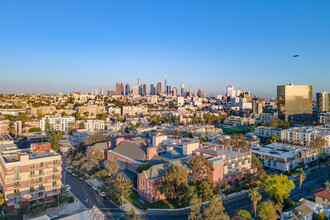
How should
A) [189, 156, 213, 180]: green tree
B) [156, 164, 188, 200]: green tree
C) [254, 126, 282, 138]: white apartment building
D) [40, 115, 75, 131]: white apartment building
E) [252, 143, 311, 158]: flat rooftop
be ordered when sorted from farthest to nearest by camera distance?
[40, 115, 75, 131]: white apartment building
[254, 126, 282, 138]: white apartment building
[252, 143, 311, 158]: flat rooftop
[189, 156, 213, 180]: green tree
[156, 164, 188, 200]: green tree

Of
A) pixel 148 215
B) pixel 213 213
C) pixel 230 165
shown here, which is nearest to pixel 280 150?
pixel 230 165

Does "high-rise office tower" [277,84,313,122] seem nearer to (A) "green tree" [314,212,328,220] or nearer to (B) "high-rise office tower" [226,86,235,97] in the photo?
(A) "green tree" [314,212,328,220]

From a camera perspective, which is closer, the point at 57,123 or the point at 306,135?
the point at 306,135

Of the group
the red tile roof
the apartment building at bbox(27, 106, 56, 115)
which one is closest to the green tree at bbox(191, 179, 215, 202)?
the red tile roof

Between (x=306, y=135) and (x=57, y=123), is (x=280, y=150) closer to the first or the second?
(x=306, y=135)

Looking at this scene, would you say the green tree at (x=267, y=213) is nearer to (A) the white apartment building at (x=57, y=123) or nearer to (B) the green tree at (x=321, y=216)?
(B) the green tree at (x=321, y=216)
